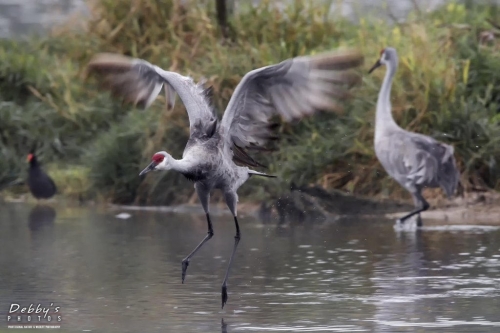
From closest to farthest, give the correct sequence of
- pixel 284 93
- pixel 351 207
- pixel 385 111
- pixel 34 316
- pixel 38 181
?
pixel 34 316 → pixel 284 93 → pixel 385 111 → pixel 351 207 → pixel 38 181

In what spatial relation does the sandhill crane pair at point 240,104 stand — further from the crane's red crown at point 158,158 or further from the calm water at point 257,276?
the calm water at point 257,276

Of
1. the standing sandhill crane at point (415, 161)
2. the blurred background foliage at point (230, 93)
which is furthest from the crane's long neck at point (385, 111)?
the blurred background foliage at point (230, 93)

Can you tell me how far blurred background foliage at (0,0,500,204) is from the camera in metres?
13.4

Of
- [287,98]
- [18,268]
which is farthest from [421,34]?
[18,268]

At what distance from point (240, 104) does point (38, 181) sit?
613 centimetres

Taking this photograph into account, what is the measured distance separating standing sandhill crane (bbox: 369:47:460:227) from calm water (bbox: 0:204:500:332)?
0.46 m

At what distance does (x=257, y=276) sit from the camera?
9031 mm

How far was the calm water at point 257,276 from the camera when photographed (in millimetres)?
7152

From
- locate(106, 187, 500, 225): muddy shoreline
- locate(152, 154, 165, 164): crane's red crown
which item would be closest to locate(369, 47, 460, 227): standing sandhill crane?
locate(106, 187, 500, 225): muddy shoreline

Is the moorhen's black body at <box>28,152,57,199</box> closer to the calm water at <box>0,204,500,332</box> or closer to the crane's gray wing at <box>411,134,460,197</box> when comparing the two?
the calm water at <box>0,204,500,332</box>

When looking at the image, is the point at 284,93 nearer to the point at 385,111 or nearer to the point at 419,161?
the point at 419,161

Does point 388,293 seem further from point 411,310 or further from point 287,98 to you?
point 287,98

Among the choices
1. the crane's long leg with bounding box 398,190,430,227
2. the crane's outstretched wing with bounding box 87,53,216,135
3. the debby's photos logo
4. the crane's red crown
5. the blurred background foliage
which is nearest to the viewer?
the debby's photos logo

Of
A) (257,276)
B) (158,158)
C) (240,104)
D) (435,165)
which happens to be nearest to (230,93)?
(435,165)
